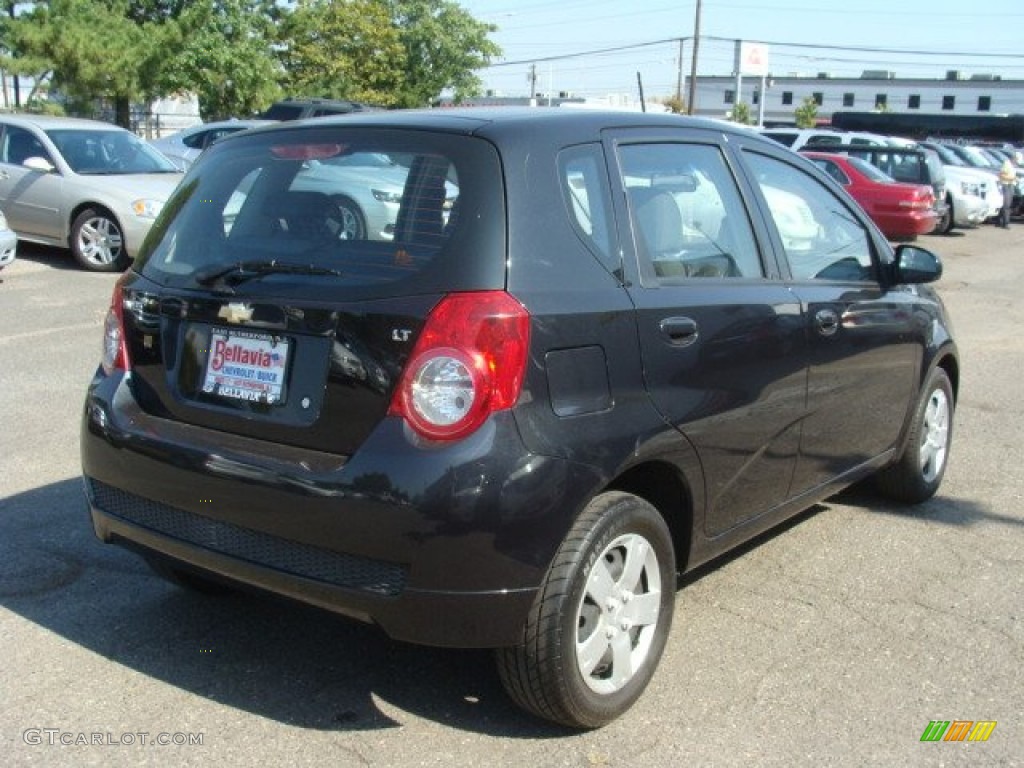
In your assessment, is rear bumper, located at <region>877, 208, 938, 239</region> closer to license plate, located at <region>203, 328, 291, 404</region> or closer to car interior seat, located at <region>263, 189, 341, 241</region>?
car interior seat, located at <region>263, 189, 341, 241</region>

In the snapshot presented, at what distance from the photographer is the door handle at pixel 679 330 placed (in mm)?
3414

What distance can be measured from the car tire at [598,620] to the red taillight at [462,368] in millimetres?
452

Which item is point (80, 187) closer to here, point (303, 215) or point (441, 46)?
point (303, 215)

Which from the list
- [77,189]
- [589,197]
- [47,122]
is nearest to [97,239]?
[77,189]

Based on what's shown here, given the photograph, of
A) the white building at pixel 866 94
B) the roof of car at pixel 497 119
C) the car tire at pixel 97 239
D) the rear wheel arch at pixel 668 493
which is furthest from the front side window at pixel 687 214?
the white building at pixel 866 94

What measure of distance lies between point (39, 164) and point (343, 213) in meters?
10.4

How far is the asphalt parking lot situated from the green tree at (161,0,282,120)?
85.8 ft

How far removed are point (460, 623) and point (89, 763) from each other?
1.10m

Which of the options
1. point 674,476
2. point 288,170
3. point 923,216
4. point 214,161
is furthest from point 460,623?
point 923,216

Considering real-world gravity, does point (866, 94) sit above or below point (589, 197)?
above

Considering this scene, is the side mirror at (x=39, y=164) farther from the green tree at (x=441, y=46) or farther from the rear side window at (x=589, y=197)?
the green tree at (x=441, y=46)

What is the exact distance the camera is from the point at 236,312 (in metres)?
3.23

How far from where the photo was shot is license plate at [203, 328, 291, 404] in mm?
3148

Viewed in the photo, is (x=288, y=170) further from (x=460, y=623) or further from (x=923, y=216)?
(x=923, y=216)
